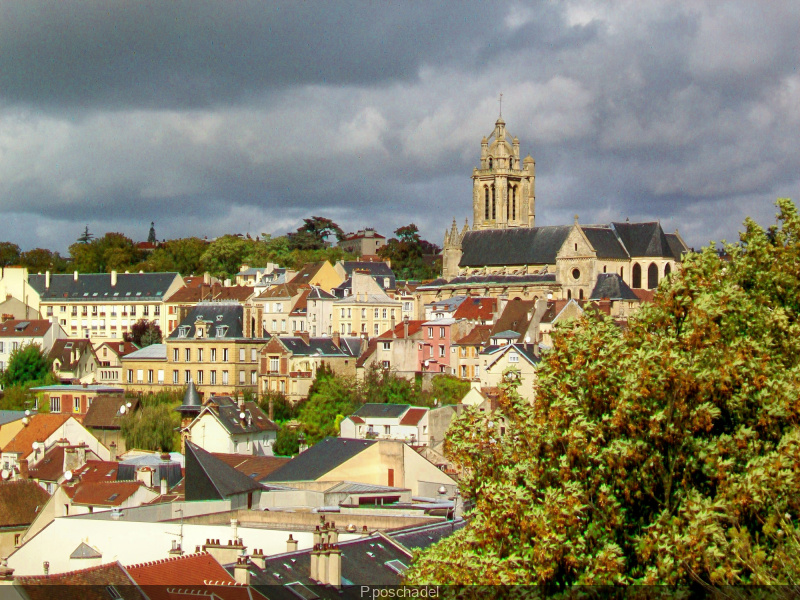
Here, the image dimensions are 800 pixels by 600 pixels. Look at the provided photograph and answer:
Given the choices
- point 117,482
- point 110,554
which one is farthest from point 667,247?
point 110,554

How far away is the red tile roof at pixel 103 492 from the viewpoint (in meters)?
39.3

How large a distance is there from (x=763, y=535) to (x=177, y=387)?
5809 centimetres

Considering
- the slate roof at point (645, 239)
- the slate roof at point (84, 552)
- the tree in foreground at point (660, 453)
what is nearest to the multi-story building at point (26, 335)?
the slate roof at point (645, 239)

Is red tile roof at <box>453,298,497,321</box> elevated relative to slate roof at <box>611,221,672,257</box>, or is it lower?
lower

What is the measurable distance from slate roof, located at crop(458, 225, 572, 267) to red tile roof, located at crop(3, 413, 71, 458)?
46302mm

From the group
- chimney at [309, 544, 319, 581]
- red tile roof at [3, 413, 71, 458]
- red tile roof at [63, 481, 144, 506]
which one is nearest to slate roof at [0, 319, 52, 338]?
red tile roof at [3, 413, 71, 458]

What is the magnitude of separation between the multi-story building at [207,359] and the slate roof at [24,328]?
13.9 meters

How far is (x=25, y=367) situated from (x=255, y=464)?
36553 millimetres

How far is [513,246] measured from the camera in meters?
102

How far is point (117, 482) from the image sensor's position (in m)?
41.5

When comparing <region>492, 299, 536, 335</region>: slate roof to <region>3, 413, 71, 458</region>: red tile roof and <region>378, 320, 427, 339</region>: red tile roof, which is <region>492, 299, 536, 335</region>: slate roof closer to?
<region>378, 320, 427, 339</region>: red tile roof

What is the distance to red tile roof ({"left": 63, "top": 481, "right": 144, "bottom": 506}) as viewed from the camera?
39.3m

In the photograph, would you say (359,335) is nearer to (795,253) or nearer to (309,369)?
(309,369)

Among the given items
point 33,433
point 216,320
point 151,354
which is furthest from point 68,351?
point 33,433
